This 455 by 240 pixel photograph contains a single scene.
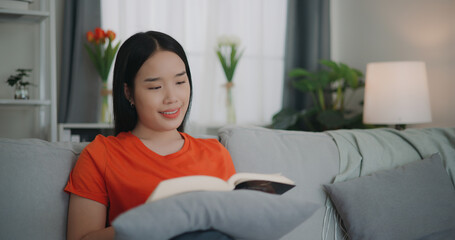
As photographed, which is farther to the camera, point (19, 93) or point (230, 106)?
point (230, 106)

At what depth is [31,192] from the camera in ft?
3.90

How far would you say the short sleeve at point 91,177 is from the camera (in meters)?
1.15

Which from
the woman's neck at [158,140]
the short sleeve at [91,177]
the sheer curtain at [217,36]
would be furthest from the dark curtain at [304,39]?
the short sleeve at [91,177]

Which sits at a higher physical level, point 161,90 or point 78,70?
point 78,70

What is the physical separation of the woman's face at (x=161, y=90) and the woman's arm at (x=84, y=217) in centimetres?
28

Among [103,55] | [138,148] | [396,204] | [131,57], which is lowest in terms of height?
[396,204]

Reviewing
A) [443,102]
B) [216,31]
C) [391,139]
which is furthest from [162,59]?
[216,31]

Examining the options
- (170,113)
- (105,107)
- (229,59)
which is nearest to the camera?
(170,113)

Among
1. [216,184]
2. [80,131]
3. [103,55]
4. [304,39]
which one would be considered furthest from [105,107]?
[216,184]

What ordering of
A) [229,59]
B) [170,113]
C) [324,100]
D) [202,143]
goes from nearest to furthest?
[170,113]
[202,143]
[229,59]
[324,100]

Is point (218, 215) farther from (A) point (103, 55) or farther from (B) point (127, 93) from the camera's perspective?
(A) point (103, 55)

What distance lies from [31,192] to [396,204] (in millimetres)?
1130

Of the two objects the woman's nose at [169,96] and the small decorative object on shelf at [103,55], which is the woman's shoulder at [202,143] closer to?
the woman's nose at [169,96]

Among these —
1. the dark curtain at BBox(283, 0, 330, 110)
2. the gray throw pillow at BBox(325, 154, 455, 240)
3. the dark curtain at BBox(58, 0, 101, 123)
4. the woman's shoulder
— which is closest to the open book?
the woman's shoulder
